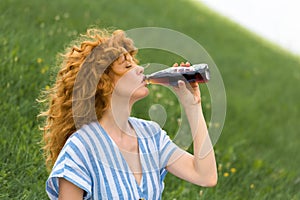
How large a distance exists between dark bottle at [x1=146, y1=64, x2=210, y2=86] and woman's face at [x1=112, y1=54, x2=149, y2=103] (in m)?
0.04

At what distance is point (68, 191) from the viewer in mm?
2316

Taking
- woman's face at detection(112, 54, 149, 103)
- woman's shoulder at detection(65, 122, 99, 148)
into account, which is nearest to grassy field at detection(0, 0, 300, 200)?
woman's shoulder at detection(65, 122, 99, 148)

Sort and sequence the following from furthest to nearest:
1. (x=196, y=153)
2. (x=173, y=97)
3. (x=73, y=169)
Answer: (x=173, y=97)
(x=196, y=153)
(x=73, y=169)

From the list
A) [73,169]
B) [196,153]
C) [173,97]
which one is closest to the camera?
[73,169]

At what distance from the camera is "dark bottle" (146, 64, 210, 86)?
2.42m

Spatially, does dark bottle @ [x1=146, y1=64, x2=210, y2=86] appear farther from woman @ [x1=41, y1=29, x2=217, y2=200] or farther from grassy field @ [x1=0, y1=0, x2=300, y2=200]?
grassy field @ [x1=0, y1=0, x2=300, y2=200]

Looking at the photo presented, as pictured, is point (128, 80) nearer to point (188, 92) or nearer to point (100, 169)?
point (188, 92)

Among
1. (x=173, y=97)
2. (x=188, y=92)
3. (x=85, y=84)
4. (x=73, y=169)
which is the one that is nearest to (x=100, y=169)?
(x=73, y=169)

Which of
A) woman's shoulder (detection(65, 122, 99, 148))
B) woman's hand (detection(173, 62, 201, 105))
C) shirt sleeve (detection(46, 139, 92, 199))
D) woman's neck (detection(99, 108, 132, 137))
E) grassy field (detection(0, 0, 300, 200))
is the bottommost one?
shirt sleeve (detection(46, 139, 92, 199))

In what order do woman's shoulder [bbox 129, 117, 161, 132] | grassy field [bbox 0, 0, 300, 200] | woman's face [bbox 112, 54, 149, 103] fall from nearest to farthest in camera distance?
1. woman's face [bbox 112, 54, 149, 103]
2. woman's shoulder [bbox 129, 117, 161, 132]
3. grassy field [bbox 0, 0, 300, 200]

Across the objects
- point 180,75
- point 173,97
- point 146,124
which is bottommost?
point 146,124

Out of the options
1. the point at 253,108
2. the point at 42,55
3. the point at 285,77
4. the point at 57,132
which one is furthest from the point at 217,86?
the point at 285,77

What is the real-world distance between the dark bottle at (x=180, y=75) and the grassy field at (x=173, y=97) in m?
1.09

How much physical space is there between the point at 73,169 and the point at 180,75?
1.83 feet
